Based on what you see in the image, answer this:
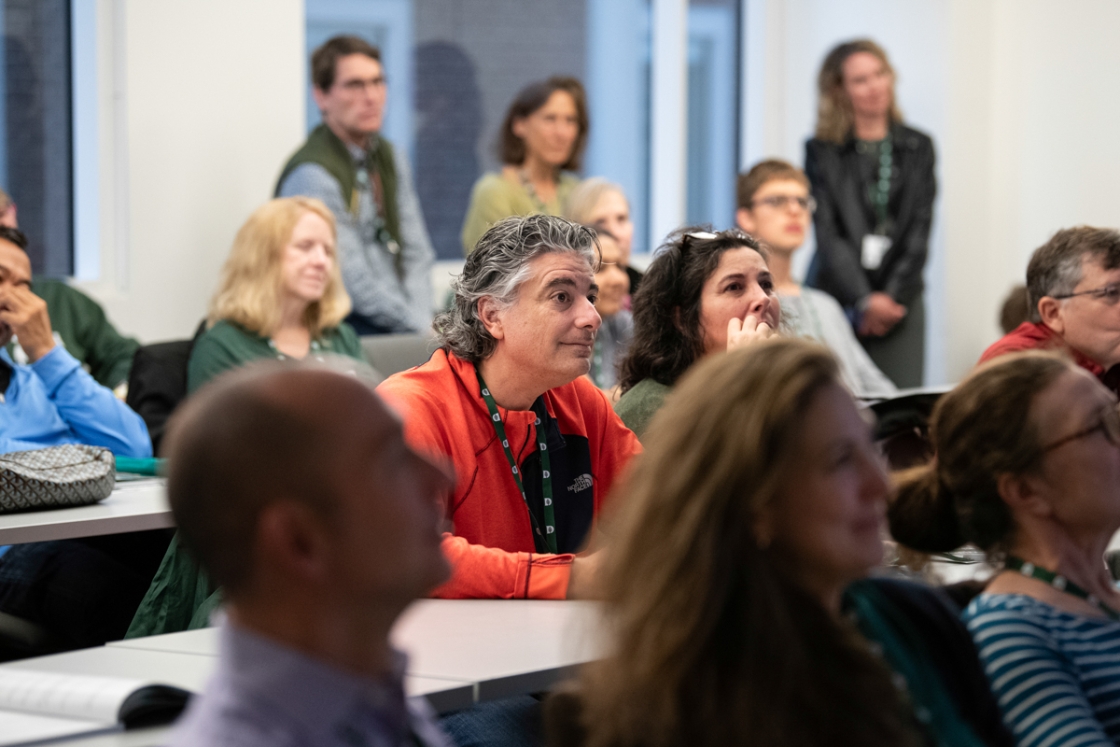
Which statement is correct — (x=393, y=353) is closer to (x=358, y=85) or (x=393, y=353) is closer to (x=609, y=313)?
(x=609, y=313)

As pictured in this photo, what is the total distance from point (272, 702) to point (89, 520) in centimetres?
175

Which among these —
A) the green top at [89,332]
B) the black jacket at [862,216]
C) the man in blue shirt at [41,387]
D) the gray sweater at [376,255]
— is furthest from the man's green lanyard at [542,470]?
the black jacket at [862,216]

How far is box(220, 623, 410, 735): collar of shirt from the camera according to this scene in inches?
42.3

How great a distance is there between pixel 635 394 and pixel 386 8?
387cm

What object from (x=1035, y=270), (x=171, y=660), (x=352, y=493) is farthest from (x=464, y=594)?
(x=1035, y=270)

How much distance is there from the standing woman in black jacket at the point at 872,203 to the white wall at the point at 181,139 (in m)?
2.67

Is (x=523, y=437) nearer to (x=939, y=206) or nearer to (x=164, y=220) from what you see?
(x=164, y=220)

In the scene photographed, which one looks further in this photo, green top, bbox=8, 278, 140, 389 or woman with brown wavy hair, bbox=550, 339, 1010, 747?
green top, bbox=8, 278, 140, 389

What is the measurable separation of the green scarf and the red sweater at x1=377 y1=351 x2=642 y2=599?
2.81 metres

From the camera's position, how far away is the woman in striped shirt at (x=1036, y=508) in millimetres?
1612

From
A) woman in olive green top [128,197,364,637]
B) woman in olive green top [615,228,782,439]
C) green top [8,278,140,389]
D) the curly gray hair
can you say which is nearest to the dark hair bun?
the curly gray hair

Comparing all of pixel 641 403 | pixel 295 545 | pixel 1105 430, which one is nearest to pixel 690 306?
pixel 641 403

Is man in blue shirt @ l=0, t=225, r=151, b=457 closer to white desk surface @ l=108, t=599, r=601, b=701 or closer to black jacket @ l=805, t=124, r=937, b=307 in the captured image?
white desk surface @ l=108, t=599, r=601, b=701

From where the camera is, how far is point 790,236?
567 cm
